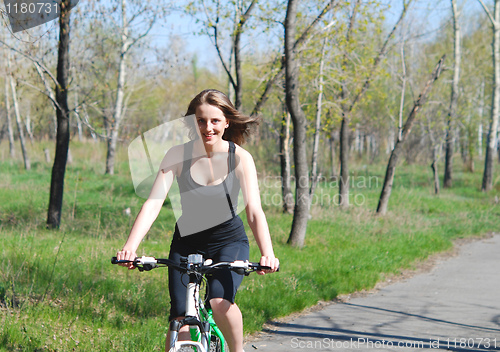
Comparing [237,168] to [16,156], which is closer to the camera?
[237,168]

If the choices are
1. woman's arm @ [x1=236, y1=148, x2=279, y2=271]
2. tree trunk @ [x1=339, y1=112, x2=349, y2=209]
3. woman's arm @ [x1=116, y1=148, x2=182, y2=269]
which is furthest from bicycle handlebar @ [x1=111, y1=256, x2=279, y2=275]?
tree trunk @ [x1=339, y1=112, x2=349, y2=209]

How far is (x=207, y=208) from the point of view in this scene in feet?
10.4

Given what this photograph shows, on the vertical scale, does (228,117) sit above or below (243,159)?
above

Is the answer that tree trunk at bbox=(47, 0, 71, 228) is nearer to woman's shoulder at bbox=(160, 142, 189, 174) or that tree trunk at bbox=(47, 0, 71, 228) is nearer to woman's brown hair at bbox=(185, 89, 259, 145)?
woman's brown hair at bbox=(185, 89, 259, 145)

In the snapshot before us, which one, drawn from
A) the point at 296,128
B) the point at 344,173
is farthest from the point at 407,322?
the point at 344,173

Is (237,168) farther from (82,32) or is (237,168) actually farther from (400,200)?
(400,200)

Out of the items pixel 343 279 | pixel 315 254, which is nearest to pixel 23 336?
pixel 343 279

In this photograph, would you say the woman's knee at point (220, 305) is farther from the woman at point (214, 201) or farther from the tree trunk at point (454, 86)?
the tree trunk at point (454, 86)

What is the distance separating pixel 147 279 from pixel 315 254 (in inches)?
138

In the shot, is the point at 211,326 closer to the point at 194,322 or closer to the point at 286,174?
the point at 194,322

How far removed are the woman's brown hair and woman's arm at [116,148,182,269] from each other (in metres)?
0.27

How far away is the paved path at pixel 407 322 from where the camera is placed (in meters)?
5.27

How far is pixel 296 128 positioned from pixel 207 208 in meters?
6.96

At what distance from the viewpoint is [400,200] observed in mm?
18453
